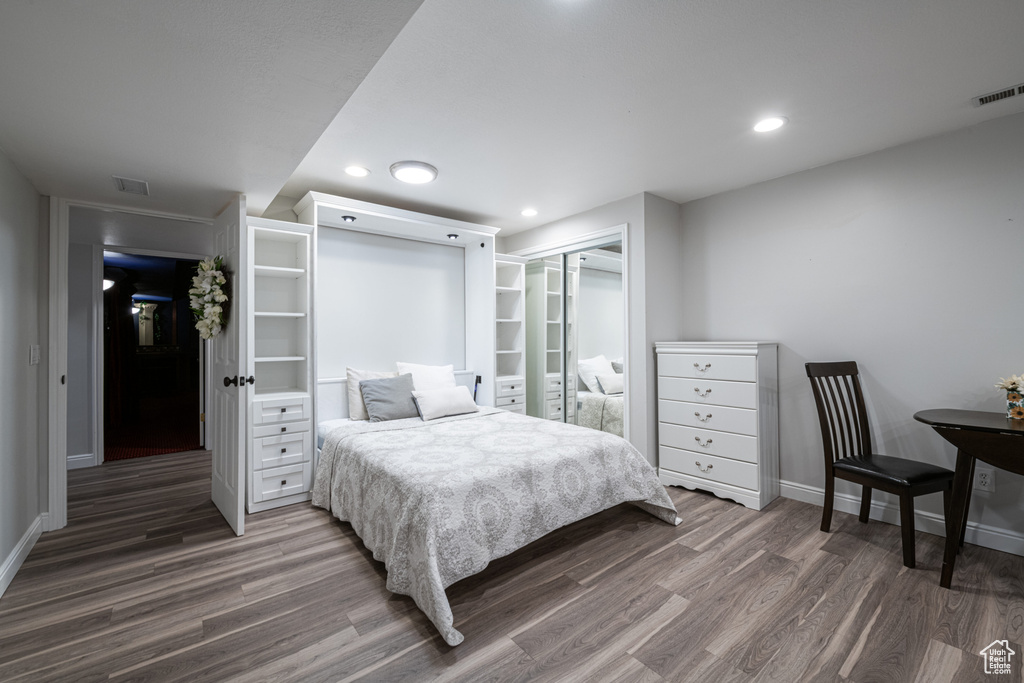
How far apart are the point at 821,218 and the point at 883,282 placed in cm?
61

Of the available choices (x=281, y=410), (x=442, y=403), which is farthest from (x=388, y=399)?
(x=281, y=410)

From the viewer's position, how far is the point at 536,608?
1.97 meters

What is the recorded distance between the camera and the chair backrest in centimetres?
266

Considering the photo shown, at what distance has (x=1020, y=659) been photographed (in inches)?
63.7

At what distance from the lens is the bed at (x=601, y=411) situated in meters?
3.96

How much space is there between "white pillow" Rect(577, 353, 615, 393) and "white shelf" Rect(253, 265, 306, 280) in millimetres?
2640

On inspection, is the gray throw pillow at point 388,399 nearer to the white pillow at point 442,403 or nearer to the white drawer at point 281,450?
the white pillow at point 442,403

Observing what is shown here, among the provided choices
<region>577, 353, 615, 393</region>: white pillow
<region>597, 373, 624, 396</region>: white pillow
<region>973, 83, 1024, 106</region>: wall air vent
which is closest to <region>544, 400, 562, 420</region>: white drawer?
<region>577, 353, 615, 393</region>: white pillow

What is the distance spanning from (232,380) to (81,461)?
9.68ft

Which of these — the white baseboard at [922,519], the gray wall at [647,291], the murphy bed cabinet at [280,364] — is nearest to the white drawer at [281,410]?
the murphy bed cabinet at [280,364]

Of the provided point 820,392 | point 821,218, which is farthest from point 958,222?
point 820,392

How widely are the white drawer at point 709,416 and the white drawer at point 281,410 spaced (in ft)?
9.34

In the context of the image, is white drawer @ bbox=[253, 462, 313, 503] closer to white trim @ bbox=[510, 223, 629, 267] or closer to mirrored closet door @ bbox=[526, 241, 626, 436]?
mirrored closet door @ bbox=[526, 241, 626, 436]

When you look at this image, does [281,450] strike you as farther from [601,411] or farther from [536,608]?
[601,411]
